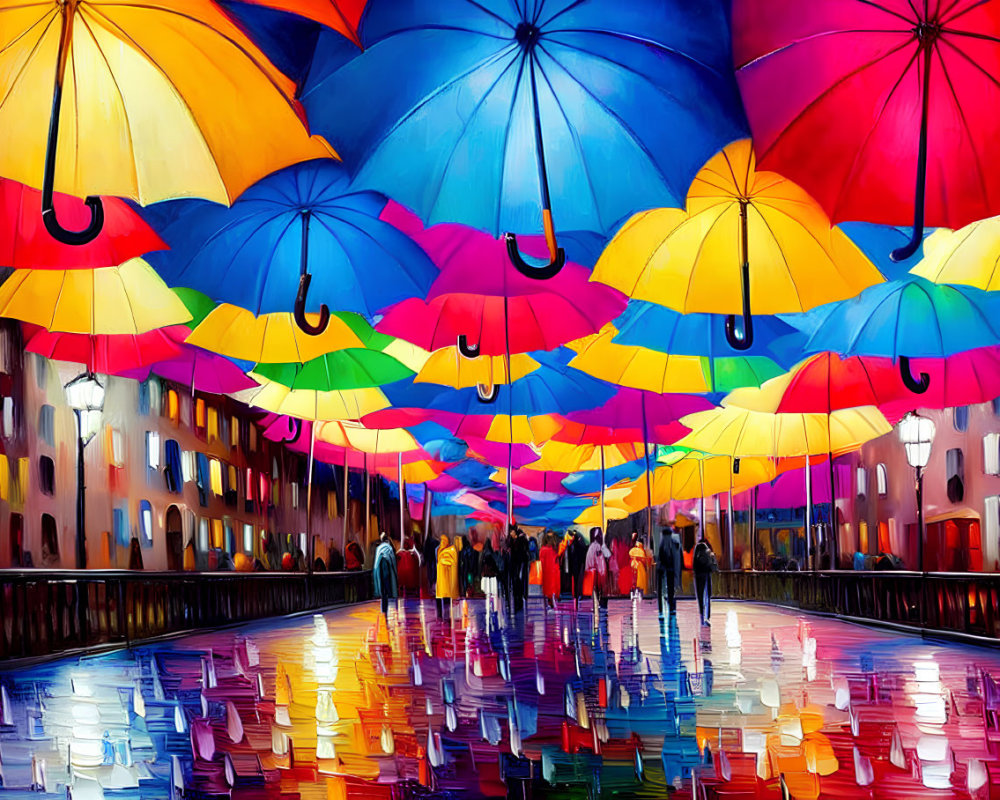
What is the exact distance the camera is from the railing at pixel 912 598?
14.8m

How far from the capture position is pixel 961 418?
89.5ft

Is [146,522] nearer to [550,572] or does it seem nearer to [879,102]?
[550,572]

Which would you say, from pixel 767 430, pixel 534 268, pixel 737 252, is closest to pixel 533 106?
pixel 534 268

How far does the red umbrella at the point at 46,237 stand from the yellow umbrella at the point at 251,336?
3.57 metres

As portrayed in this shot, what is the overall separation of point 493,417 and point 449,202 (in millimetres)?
13847

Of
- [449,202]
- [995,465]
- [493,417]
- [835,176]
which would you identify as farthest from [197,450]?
[835,176]

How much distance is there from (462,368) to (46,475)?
7717 millimetres

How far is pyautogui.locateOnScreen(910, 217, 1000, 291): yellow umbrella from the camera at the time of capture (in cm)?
1139

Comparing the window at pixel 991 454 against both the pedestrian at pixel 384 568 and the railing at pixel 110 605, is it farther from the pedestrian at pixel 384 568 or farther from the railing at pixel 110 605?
the railing at pixel 110 605

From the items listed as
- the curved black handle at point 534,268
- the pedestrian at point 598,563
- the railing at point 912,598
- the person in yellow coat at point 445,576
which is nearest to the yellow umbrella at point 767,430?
the railing at point 912,598

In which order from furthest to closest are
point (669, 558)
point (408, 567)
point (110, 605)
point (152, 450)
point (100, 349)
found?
1. point (152, 450)
2. point (408, 567)
3. point (669, 558)
4. point (100, 349)
5. point (110, 605)

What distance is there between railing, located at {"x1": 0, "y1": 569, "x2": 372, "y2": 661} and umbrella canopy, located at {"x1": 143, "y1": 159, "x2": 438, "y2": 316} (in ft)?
11.8

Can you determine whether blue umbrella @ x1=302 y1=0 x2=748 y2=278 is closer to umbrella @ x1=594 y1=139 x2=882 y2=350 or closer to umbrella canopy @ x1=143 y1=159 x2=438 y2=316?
umbrella @ x1=594 y1=139 x2=882 y2=350

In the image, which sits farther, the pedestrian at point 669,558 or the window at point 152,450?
the window at point 152,450
